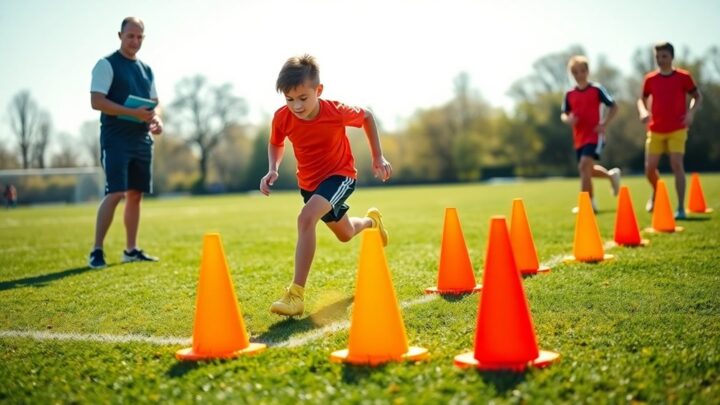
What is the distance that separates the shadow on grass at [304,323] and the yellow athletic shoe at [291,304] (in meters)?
0.06

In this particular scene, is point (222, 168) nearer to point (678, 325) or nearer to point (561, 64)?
point (561, 64)

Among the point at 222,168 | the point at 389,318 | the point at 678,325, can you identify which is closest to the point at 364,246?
the point at 389,318

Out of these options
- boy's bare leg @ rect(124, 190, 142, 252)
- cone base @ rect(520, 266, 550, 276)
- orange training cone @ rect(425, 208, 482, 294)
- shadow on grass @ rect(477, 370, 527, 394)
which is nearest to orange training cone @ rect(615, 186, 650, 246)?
cone base @ rect(520, 266, 550, 276)

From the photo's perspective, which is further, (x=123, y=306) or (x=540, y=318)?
(x=123, y=306)

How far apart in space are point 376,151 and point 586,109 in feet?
23.6

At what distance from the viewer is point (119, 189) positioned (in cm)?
777

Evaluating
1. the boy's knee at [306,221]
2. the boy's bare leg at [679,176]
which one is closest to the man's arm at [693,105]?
the boy's bare leg at [679,176]

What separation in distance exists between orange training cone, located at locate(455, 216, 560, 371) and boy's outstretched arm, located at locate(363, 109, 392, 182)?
5.43 ft

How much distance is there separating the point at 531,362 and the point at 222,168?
81581mm

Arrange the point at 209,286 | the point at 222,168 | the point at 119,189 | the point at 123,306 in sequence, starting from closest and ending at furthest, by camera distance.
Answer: the point at 209,286 → the point at 123,306 → the point at 119,189 → the point at 222,168

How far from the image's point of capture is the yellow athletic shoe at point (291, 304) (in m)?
4.62

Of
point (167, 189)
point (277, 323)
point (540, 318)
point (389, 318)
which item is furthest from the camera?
point (167, 189)

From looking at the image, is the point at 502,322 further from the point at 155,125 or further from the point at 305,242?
the point at 155,125

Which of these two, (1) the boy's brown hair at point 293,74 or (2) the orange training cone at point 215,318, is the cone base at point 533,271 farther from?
(2) the orange training cone at point 215,318
